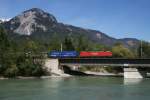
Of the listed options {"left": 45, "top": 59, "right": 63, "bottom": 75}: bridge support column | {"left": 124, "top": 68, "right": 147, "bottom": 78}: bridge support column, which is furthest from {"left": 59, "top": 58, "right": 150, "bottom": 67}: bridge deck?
{"left": 45, "top": 59, "right": 63, "bottom": 75}: bridge support column

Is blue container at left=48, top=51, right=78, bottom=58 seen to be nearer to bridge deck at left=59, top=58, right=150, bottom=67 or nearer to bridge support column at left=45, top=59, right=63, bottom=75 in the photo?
bridge deck at left=59, top=58, right=150, bottom=67

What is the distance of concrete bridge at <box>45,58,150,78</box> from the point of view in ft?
404

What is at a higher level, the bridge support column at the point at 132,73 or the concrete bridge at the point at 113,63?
the concrete bridge at the point at 113,63

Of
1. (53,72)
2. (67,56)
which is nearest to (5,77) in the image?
(53,72)

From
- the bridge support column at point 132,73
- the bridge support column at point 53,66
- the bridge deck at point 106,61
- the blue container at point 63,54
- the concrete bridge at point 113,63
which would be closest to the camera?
the bridge support column at point 132,73

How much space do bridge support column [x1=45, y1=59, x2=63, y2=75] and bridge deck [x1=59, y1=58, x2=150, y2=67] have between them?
3.47 m

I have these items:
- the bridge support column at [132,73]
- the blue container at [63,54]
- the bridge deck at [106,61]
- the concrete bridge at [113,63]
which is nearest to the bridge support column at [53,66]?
the concrete bridge at [113,63]

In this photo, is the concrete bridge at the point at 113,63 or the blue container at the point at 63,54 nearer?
the concrete bridge at the point at 113,63

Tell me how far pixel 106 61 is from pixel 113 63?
2369 millimetres

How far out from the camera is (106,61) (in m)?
129

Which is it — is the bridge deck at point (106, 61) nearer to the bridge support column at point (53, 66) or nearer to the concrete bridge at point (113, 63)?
the concrete bridge at point (113, 63)

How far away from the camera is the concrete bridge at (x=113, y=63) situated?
123 m

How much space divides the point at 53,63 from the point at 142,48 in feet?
203

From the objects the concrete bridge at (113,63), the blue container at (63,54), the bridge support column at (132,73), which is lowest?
the bridge support column at (132,73)
